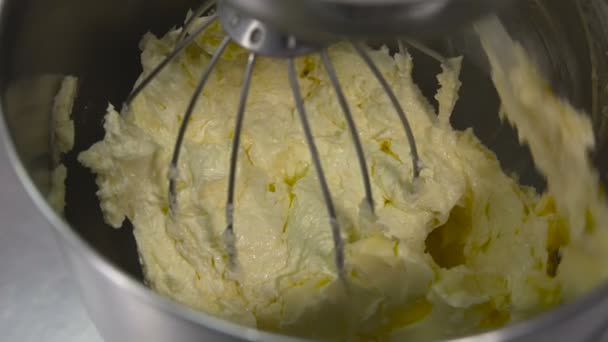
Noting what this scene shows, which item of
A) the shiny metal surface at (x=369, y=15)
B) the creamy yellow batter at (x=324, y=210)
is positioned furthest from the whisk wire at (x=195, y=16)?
the shiny metal surface at (x=369, y=15)

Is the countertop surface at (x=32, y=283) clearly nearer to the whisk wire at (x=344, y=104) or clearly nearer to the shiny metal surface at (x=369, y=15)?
the whisk wire at (x=344, y=104)

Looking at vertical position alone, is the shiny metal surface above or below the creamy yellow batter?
above

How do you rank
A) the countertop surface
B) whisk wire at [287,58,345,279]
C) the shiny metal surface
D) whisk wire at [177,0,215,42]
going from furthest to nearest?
1. the countertop surface
2. whisk wire at [177,0,215,42]
3. whisk wire at [287,58,345,279]
4. the shiny metal surface

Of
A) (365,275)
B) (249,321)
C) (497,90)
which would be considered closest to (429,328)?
(365,275)

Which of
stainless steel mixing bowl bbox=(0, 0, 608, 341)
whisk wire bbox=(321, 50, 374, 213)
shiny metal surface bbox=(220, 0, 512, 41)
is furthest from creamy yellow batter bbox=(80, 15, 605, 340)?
shiny metal surface bbox=(220, 0, 512, 41)

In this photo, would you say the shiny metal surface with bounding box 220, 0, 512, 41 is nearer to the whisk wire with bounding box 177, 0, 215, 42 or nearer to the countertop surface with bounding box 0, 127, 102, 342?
the whisk wire with bounding box 177, 0, 215, 42

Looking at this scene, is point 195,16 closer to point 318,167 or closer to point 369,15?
point 318,167
